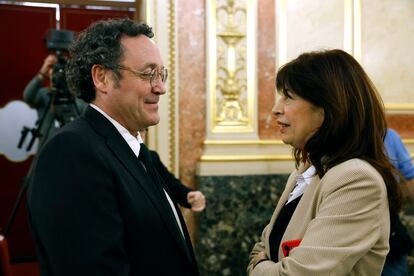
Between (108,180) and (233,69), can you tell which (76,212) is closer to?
(108,180)

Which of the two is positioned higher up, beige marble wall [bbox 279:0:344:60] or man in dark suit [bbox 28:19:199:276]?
beige marble wall [bbox 279:0:344:60]

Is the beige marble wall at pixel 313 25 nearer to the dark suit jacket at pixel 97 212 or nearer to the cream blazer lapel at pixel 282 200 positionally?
the cream blazer lapel at pixel 282 200

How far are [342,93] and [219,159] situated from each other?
80.4 inches

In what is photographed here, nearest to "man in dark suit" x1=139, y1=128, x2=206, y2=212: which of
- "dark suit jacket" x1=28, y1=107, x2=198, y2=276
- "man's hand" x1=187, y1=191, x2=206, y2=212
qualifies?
"man's hand" x1=187, y1=191, x2=206, y2=212

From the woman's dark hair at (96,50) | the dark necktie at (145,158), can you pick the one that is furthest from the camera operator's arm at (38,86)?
the dark necktie at (145,158)

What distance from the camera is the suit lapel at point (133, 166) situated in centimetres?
131

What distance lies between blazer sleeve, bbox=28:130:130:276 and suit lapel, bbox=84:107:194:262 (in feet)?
0.35

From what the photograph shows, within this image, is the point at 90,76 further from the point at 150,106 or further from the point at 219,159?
the point at 219,159

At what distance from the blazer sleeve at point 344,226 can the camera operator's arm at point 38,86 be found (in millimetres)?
2586

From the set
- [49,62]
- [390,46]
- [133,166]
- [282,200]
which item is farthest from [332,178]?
[390,46]

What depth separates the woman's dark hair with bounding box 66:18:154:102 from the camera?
140 cm

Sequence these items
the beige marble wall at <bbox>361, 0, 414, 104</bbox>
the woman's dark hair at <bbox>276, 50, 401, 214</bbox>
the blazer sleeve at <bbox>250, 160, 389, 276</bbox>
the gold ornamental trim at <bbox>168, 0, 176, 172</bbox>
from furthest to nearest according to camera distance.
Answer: the beige marble wall at <bbox>361, 0, 414, 104</bbox>
the gold ornamental trim at <bbox>168, 0, 176, 172</bbox>
the woman's dark hair at <bbox>276, 50, 401, 214</bbox>
the blazer sleeve at <bbox>250, 160, 389, 276</bbox>

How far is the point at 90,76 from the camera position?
1.43m

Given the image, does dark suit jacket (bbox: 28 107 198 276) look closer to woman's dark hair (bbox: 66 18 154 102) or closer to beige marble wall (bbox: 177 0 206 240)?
woman's dark hair (bbox: 66 18 154 102)
